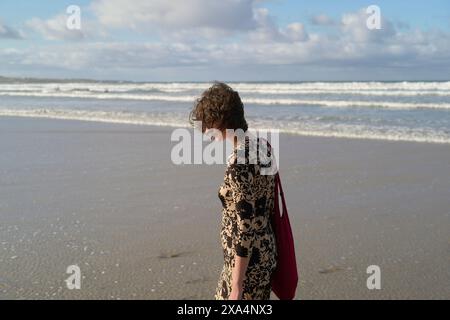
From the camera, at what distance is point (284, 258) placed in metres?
2.64

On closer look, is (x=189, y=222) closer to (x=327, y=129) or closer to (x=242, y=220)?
(x=242, y=220)

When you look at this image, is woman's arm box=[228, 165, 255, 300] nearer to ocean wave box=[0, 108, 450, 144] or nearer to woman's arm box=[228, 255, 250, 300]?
woman's arm box=[228, 255, 250, 300]

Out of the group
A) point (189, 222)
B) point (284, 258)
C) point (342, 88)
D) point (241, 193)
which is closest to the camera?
point (241, 193)

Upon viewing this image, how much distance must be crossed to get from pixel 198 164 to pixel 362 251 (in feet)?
15.9

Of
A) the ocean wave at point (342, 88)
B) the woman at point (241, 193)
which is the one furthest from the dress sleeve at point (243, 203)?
the ocean wave at point (342, 88)

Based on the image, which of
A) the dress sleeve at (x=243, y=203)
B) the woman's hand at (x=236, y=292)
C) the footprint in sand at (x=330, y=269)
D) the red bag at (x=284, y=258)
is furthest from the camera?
the footprint in sand at (x=330, y=269)

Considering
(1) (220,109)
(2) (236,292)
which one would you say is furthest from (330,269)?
(1) (220,109)

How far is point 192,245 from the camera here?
504 centimetres

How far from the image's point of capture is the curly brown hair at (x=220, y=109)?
2.38 metres

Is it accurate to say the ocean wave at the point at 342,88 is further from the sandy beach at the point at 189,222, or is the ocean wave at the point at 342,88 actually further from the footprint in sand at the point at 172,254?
the footprint in sand at the point at 172,254

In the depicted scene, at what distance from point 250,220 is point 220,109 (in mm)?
548

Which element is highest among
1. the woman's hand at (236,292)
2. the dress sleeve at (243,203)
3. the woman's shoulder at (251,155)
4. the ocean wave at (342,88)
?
the ocean wave at (342,88)
